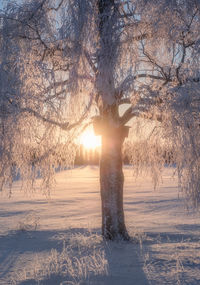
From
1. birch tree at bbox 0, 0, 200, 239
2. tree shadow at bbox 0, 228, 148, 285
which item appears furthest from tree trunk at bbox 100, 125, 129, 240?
birch tree at bbox 0, 0, 200, 239

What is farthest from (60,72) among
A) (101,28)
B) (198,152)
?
(198,152)

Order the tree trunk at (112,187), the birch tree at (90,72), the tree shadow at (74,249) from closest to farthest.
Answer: the tree shadow at (74,249)
the birch tree at (90,72)
the tree trunk at (112,187)

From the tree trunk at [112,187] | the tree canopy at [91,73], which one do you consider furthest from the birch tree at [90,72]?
the tree trunk at [112,187]

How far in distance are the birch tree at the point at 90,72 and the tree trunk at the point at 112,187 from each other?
30.1 inches

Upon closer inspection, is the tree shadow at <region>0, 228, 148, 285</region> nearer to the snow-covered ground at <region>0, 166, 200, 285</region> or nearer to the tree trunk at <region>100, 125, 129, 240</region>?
the snow-covered ground at <region>0, 166, 200, 285</region>

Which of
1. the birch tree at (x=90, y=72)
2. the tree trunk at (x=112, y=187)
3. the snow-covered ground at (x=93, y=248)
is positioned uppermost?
the birch tree at (x=90, y=72)

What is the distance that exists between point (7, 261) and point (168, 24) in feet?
15.5

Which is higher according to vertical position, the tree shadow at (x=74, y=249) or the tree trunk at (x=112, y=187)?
the tree trunk at (x=112, y=187)

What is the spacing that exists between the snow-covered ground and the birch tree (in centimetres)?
118

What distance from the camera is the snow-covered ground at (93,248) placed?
4605 mm

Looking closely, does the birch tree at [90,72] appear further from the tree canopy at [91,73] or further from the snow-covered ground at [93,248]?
the snow-covered ground at [93,248]

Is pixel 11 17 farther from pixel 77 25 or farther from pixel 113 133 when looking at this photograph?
pixel 113 133

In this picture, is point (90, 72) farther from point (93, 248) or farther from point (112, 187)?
point (93, 248)

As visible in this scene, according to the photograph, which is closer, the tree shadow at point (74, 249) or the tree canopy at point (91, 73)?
the tree shadow at point (74, 249)
